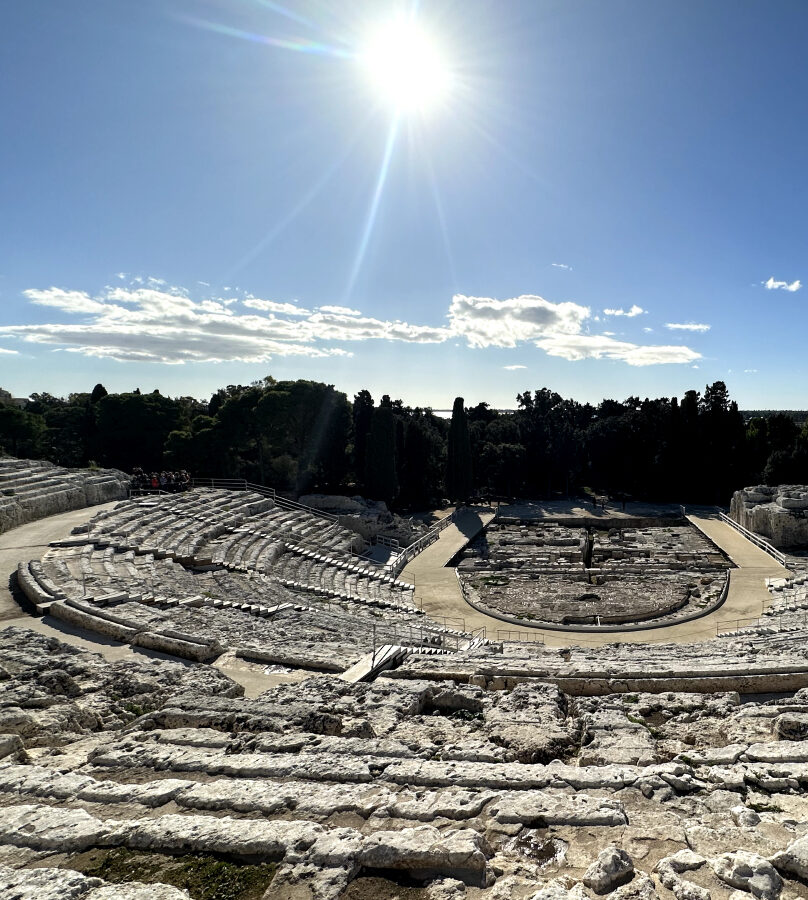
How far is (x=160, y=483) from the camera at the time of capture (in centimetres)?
3031

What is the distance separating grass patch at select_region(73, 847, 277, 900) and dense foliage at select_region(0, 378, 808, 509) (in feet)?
112

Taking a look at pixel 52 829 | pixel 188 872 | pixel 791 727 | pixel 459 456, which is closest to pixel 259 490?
pixel 459 456

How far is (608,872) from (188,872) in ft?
9.41

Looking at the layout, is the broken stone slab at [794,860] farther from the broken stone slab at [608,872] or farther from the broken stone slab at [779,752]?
the broken stone slab at [779,752]

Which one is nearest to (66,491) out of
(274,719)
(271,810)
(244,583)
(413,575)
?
(244,583)

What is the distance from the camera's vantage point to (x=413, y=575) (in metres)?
25.9

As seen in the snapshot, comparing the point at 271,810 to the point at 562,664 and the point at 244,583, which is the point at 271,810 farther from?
the point at 244,583

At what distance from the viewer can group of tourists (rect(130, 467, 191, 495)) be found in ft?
98.1

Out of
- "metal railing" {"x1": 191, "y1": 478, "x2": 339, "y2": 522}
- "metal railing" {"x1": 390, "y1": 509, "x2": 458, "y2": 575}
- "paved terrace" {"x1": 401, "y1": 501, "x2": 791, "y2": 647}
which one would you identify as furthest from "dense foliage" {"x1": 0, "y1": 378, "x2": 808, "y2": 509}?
"paved terrace" {"x1": 401, "y1": 501, "x2": 791, "y2": 647}

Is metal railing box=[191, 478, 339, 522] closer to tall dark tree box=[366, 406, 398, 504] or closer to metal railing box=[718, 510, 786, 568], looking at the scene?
tall dark tree box=[366, 406, 398, 504]

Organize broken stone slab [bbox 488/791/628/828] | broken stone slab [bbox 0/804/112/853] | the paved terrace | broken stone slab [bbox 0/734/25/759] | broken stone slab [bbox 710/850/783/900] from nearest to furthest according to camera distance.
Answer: broken stone slab [bbox 710/850/783/900] < broken stone slab [bbox 0/804/112/853] < broken stone slab [bbox 488/791/628/828] < broken stone slab [bbox 0/734/25/759] < the paved terrace

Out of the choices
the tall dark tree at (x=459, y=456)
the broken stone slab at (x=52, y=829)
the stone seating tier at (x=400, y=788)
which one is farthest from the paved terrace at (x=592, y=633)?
the broken stone slab at (x=52, y=829)

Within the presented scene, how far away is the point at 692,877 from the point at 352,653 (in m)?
8.15

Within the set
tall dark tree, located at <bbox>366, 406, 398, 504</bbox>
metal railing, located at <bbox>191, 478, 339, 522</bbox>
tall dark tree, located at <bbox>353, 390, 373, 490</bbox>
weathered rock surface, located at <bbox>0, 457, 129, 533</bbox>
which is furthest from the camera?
tall dark tree, located at <bbox>353, 390, 373, 490</bbox>
